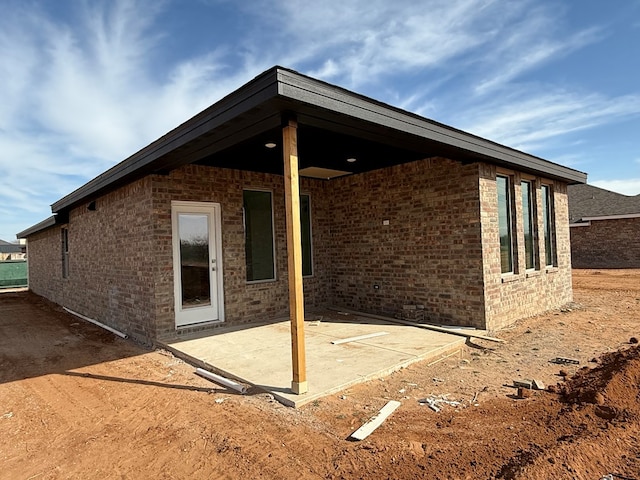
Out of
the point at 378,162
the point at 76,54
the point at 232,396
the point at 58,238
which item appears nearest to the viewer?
the point at 232,396

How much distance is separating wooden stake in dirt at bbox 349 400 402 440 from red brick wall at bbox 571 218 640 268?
21.6m

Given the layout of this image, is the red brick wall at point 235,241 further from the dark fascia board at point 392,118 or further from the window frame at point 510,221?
the window frame at point 510,221

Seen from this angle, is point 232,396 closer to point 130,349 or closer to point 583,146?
point 130,349

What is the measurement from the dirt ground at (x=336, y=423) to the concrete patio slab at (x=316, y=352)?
0.16 meters

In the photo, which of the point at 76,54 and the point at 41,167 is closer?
the point at 76,54

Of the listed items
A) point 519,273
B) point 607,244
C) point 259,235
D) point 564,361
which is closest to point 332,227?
point 259,235

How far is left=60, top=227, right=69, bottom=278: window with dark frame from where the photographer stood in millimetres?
11398

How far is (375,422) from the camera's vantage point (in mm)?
3252

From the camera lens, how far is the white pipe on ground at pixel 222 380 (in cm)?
411

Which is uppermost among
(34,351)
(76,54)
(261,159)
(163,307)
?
(76,54)

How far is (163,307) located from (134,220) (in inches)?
68.6

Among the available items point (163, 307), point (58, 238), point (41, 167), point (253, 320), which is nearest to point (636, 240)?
point (253, 320)

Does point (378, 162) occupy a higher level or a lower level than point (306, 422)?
higher

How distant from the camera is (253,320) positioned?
7465 millimetres
